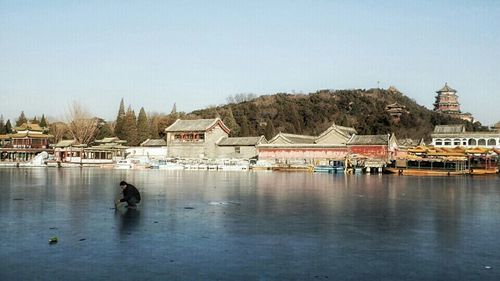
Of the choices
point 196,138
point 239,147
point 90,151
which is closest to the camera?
point 239,147

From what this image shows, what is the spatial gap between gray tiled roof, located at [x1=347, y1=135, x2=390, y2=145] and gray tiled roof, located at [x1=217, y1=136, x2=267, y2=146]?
43.5 feet

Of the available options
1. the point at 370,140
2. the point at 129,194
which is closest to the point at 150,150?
the point at 370,140

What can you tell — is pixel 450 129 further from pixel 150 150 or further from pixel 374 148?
pixel 150 150

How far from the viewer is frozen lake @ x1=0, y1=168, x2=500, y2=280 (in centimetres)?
1043

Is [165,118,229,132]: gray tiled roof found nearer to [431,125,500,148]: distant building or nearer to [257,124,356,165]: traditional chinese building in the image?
[257,124,356,165]: traditional chinese building

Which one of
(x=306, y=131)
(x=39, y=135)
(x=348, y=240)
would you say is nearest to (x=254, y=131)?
(x=306, y=131)

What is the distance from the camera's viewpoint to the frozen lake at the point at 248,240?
10.4m

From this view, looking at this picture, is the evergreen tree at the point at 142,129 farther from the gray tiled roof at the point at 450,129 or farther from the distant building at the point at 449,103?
the distant building at the point at 449,103

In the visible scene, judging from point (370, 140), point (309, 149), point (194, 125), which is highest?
point (194, 125)

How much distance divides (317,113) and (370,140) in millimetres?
49798

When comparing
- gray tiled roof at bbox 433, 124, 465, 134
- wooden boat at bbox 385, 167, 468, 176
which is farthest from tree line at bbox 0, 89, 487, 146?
wooden boat at bbox 385, 167, 468, 176

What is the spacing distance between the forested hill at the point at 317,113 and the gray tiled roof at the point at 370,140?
2140 centimetres

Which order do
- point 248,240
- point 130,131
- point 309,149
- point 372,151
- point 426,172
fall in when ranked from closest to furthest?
1. point 248,240
2. point 426,172
3. point 372,151
4. point 309,149
5. point 130,131

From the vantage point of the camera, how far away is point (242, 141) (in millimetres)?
75875
